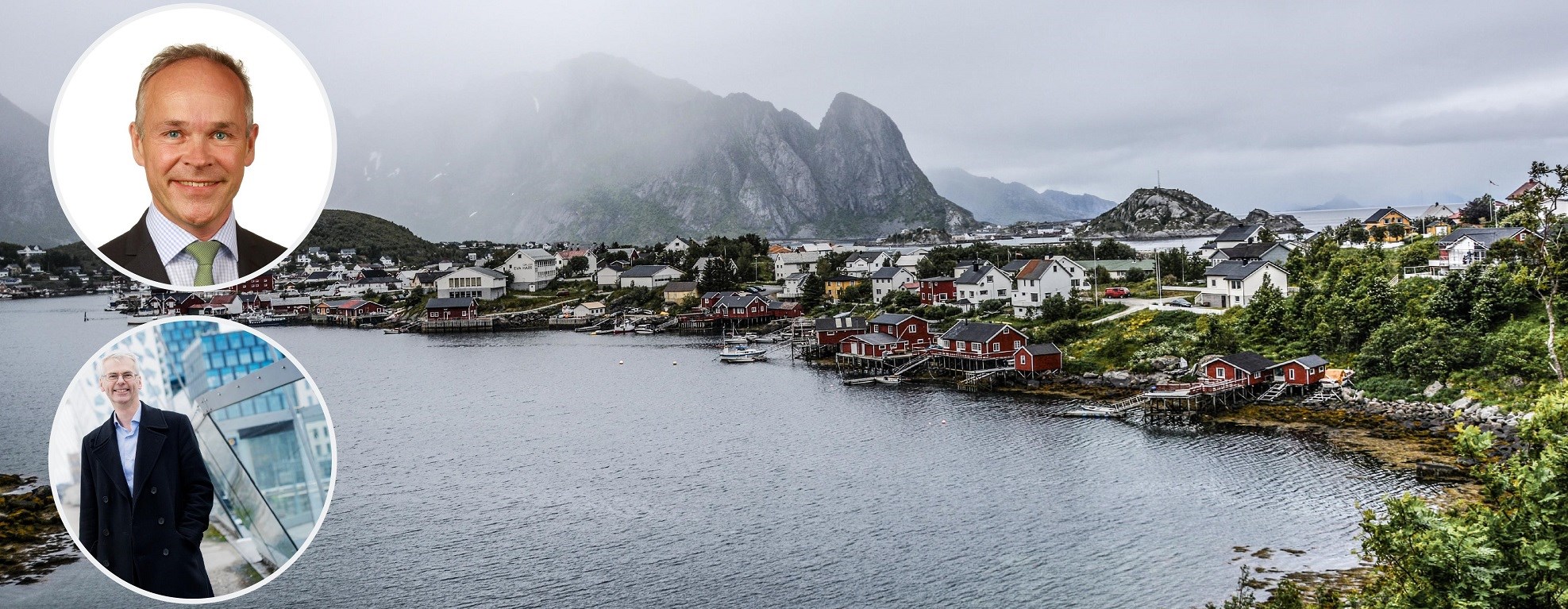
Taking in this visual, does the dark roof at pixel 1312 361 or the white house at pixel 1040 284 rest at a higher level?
the white house at pixel 1040 284

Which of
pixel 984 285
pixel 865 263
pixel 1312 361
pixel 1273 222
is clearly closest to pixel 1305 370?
pixel 1312 361

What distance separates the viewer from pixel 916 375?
40.4 m

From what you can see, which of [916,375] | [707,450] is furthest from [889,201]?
[707,450]

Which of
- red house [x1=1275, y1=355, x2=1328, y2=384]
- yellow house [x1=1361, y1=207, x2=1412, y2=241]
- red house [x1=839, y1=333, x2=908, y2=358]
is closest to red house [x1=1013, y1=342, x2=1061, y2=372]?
red house [x1=839, y1=333, x2=908, y2=358]

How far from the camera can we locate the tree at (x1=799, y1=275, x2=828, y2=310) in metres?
63.1

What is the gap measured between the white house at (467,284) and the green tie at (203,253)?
243ft

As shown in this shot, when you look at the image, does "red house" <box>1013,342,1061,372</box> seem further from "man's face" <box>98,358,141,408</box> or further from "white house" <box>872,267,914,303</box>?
"man's face" <box>98,358,141,408</box>

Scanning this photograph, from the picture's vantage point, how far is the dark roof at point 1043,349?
1431 inches

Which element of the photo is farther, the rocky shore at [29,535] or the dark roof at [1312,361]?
the dark roof at [1312,361]

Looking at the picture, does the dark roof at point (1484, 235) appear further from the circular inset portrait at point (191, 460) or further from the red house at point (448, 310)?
the red house at point (448, 310)

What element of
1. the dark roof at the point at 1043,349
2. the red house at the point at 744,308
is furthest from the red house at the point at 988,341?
the red house at the point at 744,308

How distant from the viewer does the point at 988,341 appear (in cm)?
3759

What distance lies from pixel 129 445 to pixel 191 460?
16cm

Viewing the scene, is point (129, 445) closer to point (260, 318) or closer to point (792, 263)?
point (792, 263)
